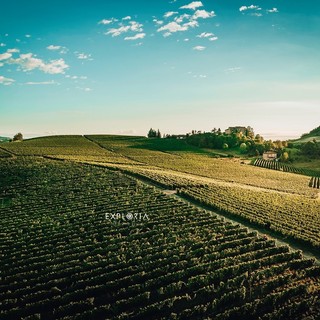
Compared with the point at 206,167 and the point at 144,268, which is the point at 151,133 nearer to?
the point at 206,167

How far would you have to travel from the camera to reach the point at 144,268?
24.5 m

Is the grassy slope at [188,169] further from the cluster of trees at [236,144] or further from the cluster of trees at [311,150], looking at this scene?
the cluster of trees at [311,150]

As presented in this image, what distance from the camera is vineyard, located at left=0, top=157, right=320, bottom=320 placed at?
20.2 meters

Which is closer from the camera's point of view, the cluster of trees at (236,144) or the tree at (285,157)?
the tree at (285,157)

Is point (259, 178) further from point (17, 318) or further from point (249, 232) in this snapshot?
point (17, 318)

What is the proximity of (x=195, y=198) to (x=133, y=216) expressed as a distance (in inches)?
472

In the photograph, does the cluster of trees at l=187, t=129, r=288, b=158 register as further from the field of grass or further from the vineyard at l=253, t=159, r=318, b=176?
the field of grass

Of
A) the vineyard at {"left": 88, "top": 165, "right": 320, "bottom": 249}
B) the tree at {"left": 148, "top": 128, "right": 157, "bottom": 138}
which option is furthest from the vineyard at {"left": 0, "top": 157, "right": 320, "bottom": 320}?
the tree at {"left": 148, "top": 128, "right": 157, "bottom": 138}

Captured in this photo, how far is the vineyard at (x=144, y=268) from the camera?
A: 66.2 feet

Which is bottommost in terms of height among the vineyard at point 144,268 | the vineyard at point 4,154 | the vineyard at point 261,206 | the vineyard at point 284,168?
the vineyard at point 144,268

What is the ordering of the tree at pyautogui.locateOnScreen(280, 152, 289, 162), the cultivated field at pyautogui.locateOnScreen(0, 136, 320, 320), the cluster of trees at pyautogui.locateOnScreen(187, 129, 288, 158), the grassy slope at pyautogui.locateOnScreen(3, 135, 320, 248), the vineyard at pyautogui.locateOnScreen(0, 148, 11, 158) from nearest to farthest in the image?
the cultivated field at pyautogui.locateOnScreen(0, 136, 320, 320) → the grassy slope at pyautogui.locateOnScreen(3, 135, 320, 248) → the vineyard at pyautogui.locateOnScreen(0, 148, 11, 158) → the tree at pyautogui.locateOnScreen(280, 152, 289, 162) → the cluster of trees at pyautogui.locateOnScreen(187, 129, 288, 158)

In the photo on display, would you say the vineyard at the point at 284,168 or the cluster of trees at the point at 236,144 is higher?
the cluster of trees at the point at 236,144

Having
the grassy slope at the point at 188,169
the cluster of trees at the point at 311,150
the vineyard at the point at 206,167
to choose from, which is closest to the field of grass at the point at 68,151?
the grassy slope at the point at 188,169

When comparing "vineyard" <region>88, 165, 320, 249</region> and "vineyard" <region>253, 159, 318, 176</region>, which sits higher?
"vineyard" <region>253, 159, 318, 176</region>
